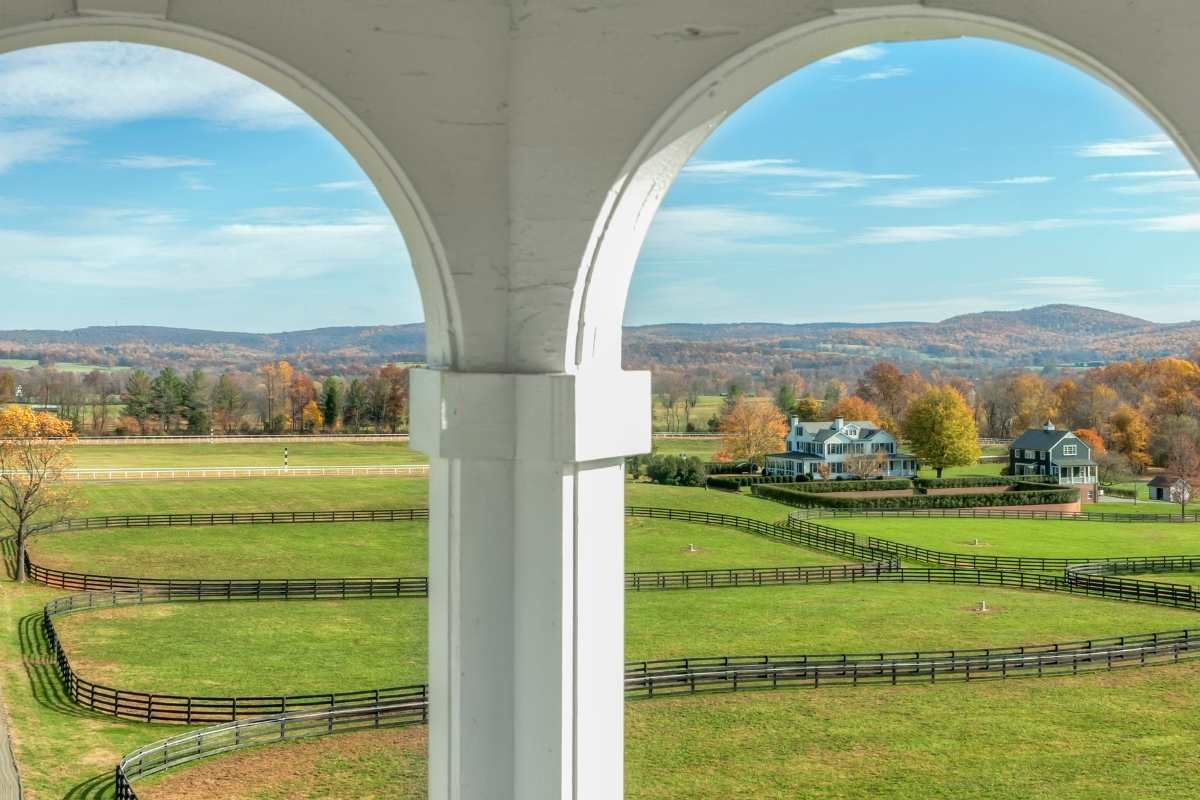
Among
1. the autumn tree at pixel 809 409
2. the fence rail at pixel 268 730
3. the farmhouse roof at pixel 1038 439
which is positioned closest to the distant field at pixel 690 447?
the autumn tree at pixel 809 409

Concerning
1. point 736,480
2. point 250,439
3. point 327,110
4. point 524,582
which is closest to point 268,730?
point 524,582

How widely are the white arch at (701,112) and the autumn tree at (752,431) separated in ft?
84.2

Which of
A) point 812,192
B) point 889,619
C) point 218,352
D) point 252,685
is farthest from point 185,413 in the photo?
point 812,192

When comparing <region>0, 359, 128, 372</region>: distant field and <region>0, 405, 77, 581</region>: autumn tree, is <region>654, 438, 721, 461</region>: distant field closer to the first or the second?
<region>0, 359, 128, 372</region>: distant field

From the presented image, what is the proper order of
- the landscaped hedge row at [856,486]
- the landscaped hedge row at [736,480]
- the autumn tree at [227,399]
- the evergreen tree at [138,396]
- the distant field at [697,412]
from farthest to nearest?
the landscaped hedge row at [856,486], the landscaped hedge row at [736,480], the distant field at [697,412], the autumn tree at [227,399], the evergreen tree at [138,396]

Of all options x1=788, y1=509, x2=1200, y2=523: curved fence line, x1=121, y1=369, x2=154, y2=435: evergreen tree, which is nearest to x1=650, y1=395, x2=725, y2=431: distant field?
x1=788, y1=509, x2=1200, y2=523: curved fence line

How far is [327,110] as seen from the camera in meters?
1.72

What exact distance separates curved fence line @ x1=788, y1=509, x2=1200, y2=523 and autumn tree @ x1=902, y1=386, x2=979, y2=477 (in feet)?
4.10

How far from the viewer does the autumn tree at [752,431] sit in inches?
1090

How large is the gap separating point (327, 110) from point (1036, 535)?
80.0 ft

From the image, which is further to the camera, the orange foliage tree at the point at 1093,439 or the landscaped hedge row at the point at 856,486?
the landscaped hedge row at the point at 856,486

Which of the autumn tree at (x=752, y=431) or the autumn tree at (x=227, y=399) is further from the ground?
the autumn tree at (x=227, y=399)

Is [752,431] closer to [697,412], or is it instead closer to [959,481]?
[697,412]

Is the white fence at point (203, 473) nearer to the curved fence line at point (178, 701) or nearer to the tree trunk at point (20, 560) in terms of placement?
the tree trunk at point (20, 560)
